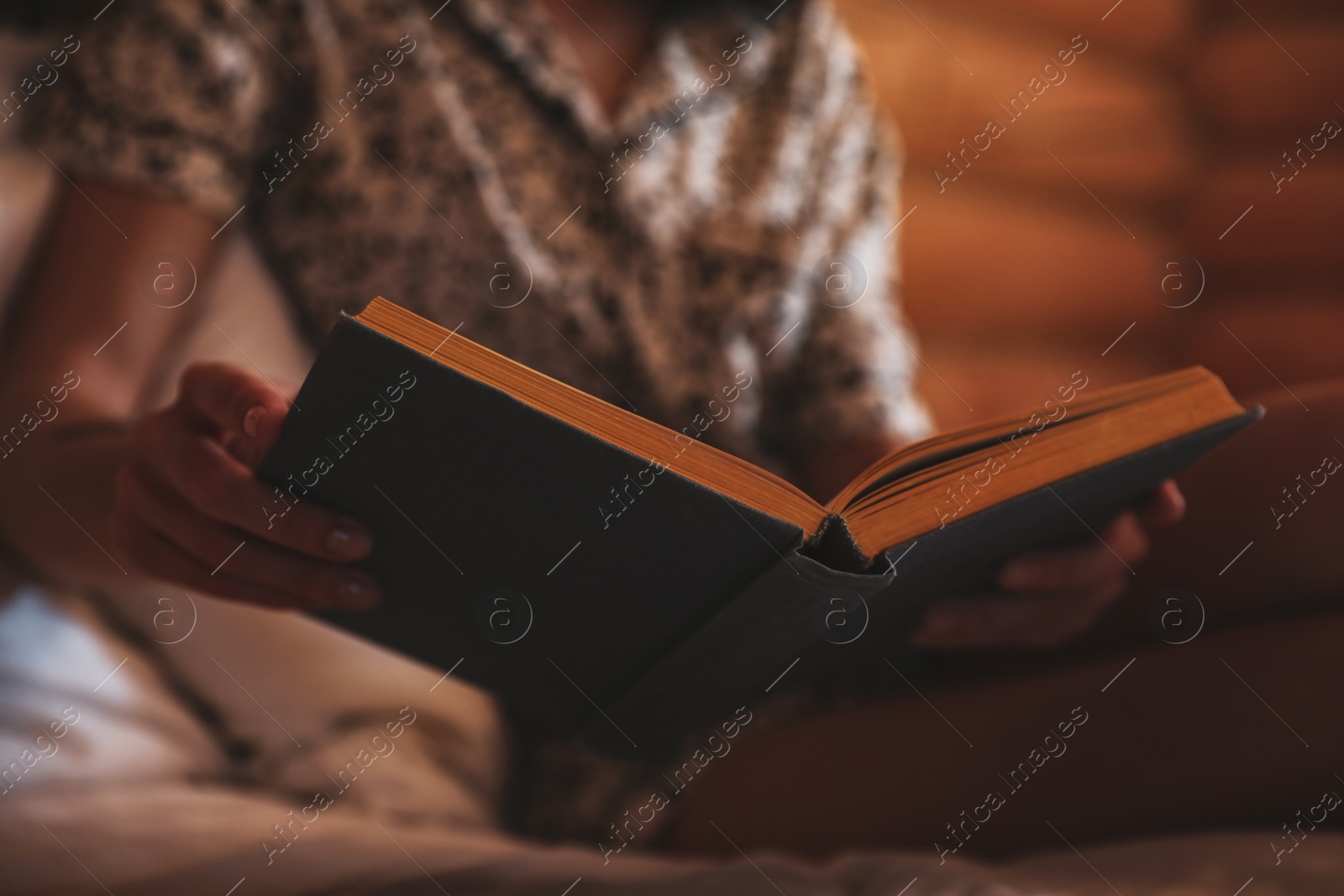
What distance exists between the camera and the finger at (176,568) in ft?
1.47

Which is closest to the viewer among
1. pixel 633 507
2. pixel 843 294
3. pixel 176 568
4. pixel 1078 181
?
pixel 633 507

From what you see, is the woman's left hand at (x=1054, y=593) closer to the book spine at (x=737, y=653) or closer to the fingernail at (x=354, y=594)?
the book spine at (x=737, y=653)

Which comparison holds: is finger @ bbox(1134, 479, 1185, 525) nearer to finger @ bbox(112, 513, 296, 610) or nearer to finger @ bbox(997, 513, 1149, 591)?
finger @ bbox(997, 513, 1149, 591)

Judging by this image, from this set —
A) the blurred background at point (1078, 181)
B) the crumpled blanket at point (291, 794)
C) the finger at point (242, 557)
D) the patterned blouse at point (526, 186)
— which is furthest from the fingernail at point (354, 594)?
the blurred background at point (1078, 181)

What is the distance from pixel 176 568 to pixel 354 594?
0.10 metres

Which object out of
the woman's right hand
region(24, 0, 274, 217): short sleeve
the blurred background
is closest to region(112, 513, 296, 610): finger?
the woman's right hand

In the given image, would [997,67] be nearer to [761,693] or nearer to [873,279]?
[873,279]

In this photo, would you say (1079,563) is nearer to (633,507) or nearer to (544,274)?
(633,507)

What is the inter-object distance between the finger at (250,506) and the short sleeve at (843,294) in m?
0.50

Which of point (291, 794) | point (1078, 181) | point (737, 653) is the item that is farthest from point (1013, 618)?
point (1078, 181)

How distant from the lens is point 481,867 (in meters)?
0.44

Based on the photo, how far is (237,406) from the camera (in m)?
0.39

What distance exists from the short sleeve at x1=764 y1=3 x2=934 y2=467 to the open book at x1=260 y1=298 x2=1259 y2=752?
0.34 m

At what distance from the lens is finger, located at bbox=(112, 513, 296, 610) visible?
447mm
